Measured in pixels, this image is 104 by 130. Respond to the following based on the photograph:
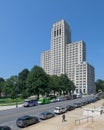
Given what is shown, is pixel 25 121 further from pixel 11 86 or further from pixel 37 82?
pixel 11 86

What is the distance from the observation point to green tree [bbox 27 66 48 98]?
319 ft

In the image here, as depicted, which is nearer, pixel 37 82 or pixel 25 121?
pixel 25 121

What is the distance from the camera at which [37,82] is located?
320 ft

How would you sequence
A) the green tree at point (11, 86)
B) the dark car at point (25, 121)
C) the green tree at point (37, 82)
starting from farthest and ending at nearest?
1. the green tree at point (11, 86)
2. the green tree at point (37, 82)
3. the dark car at point (25, 121)

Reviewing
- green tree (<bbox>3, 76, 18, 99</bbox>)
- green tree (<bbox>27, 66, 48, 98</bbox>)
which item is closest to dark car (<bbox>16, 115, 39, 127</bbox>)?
green tree (<bbox>27, 66, 48, 98</bbox>)

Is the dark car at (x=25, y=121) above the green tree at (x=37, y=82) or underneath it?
underneath

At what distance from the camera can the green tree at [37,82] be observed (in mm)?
97188

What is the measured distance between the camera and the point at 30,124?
131 feet

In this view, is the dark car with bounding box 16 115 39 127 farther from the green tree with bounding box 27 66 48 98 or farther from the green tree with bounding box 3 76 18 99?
the green tree with bounding box 3 76 18 99

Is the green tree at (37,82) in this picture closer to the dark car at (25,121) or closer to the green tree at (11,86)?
the green tree at (11,86)

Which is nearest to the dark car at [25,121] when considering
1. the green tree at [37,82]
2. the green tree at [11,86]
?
the green tree at [37,82]

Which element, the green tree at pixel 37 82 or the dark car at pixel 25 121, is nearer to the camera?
the dark car at pixel 25 121

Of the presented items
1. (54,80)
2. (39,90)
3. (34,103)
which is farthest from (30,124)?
(54,80)

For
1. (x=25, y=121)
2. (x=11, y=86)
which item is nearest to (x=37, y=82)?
(x=11, y=86)
